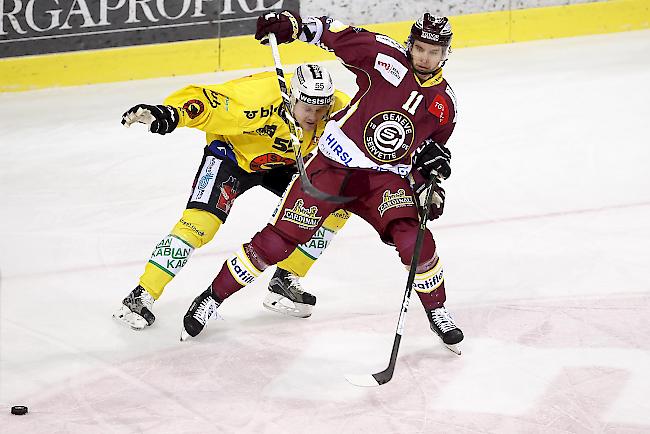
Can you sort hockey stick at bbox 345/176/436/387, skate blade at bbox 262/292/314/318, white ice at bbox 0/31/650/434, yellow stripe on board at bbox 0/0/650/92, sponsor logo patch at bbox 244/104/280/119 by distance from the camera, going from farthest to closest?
1. yellow stripe on board at bbox 0/0/650/92
2. skate blade at bbox 262/292/314/318
3. sponsor logo patch at bbox 244/104/280/119
4. hockey stick at bbox 345/176/436/387
5. white ice at bbox 0/31/650/434

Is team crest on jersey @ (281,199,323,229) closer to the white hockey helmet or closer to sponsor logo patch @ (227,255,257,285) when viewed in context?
sponsor logo patch @ (227,255,257,285)

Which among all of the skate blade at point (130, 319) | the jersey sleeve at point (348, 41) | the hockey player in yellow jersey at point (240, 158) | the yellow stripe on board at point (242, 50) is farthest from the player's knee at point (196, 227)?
the yellow stripe on board at point (242, 50)

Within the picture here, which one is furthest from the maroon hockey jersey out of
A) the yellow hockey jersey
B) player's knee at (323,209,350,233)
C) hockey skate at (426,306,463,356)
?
hockey skate at (426,306,463,356)

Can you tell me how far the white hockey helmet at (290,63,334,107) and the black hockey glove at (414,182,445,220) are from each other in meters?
0.41

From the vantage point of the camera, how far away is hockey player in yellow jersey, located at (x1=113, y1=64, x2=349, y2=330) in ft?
12.3

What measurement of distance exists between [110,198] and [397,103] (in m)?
2.00

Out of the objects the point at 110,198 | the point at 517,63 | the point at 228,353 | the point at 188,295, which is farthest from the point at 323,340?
the point at 517,63

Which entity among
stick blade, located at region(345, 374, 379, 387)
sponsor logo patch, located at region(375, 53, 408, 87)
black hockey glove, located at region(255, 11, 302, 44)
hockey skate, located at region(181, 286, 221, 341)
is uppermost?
black hockey glove, located at region(255, 11, 302, 44)

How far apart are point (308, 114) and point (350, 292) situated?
797 mm

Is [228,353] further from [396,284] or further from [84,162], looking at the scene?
[84,162]

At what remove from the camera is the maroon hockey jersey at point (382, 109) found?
3.58 m

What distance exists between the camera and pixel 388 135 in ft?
11.8

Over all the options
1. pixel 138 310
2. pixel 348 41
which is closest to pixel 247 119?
pixel 348 41

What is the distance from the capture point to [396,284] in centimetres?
435
